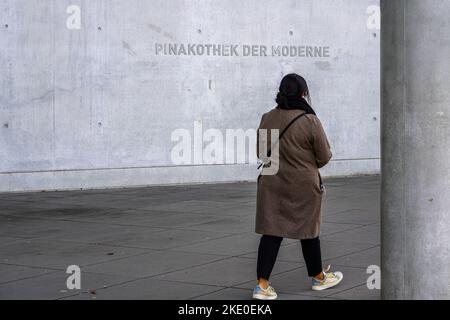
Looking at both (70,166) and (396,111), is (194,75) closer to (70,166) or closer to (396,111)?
(70,166)

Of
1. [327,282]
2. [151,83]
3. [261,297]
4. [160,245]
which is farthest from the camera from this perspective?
[151,83]

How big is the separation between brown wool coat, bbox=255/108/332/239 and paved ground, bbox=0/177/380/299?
23.1 inches

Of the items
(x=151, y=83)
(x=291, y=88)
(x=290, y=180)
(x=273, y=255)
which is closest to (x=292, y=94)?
(x=291, y=88)

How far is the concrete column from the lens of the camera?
5.80 metres

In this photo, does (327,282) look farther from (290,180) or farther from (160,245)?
(160,245)

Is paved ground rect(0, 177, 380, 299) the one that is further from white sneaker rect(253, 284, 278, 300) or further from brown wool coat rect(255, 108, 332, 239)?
brown wool coat rect(255, 108, 332, 239)

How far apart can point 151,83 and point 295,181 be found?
28.4ft

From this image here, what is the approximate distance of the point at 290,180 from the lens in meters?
7.04

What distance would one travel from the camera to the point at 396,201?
5980 mm

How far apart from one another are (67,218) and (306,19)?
275 inches

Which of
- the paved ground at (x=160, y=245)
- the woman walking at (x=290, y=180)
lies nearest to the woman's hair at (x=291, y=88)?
the woman walking at (x=290, y=180)

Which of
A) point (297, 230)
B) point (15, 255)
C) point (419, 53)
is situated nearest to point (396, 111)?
point (419, 53)

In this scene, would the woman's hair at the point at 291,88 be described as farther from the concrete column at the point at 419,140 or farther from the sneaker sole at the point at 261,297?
the sneaker sole at the point at 261,297

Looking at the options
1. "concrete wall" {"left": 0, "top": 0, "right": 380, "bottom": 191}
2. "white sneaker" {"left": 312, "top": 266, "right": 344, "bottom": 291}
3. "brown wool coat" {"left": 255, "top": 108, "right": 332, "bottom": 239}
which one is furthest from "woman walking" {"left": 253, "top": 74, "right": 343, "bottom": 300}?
"concrete wall" {"left": 0, "top": 0, "right": 380, "bottom": 191}
